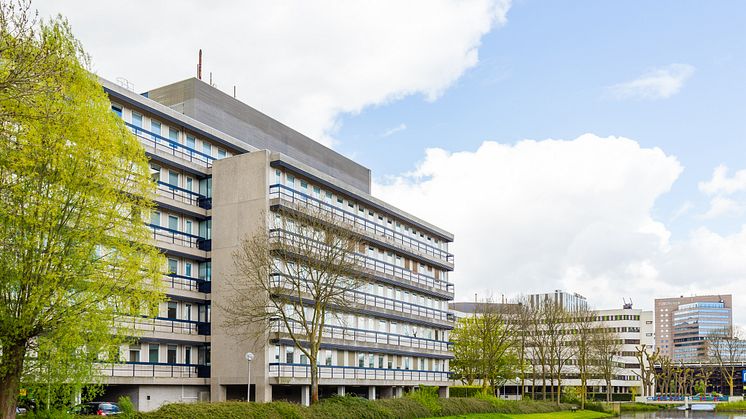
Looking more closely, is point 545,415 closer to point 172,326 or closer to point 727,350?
point 172,326

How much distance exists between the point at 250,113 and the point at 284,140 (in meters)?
4.92

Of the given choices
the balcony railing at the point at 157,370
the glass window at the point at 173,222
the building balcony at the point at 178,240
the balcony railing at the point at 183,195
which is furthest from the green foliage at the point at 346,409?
the balcony railing at the point at 183,195

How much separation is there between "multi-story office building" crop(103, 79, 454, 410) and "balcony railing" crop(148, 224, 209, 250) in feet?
0.25

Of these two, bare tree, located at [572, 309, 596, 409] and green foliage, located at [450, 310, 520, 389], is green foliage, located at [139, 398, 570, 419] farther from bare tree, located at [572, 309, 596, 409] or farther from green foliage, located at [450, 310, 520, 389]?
bare tree, located at [572, 309, 596, 409]

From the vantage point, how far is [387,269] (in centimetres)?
7150

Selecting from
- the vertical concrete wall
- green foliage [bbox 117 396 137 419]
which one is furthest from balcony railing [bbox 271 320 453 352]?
green foliage [bbox 117 396 137 419]

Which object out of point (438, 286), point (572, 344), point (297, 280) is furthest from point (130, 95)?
point (572, 344)

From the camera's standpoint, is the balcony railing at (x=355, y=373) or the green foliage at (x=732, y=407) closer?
the balcony railing at (x=355, y=373)

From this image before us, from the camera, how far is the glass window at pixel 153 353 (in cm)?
5022

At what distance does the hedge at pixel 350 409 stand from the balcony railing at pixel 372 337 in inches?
392

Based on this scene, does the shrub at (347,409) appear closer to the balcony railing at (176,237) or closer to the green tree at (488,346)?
the balcony railing at (176,237)

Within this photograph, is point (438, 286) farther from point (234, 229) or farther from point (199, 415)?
point (199, 415)

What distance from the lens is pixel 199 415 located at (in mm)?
31828

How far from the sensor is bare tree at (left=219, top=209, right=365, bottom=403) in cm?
4647
